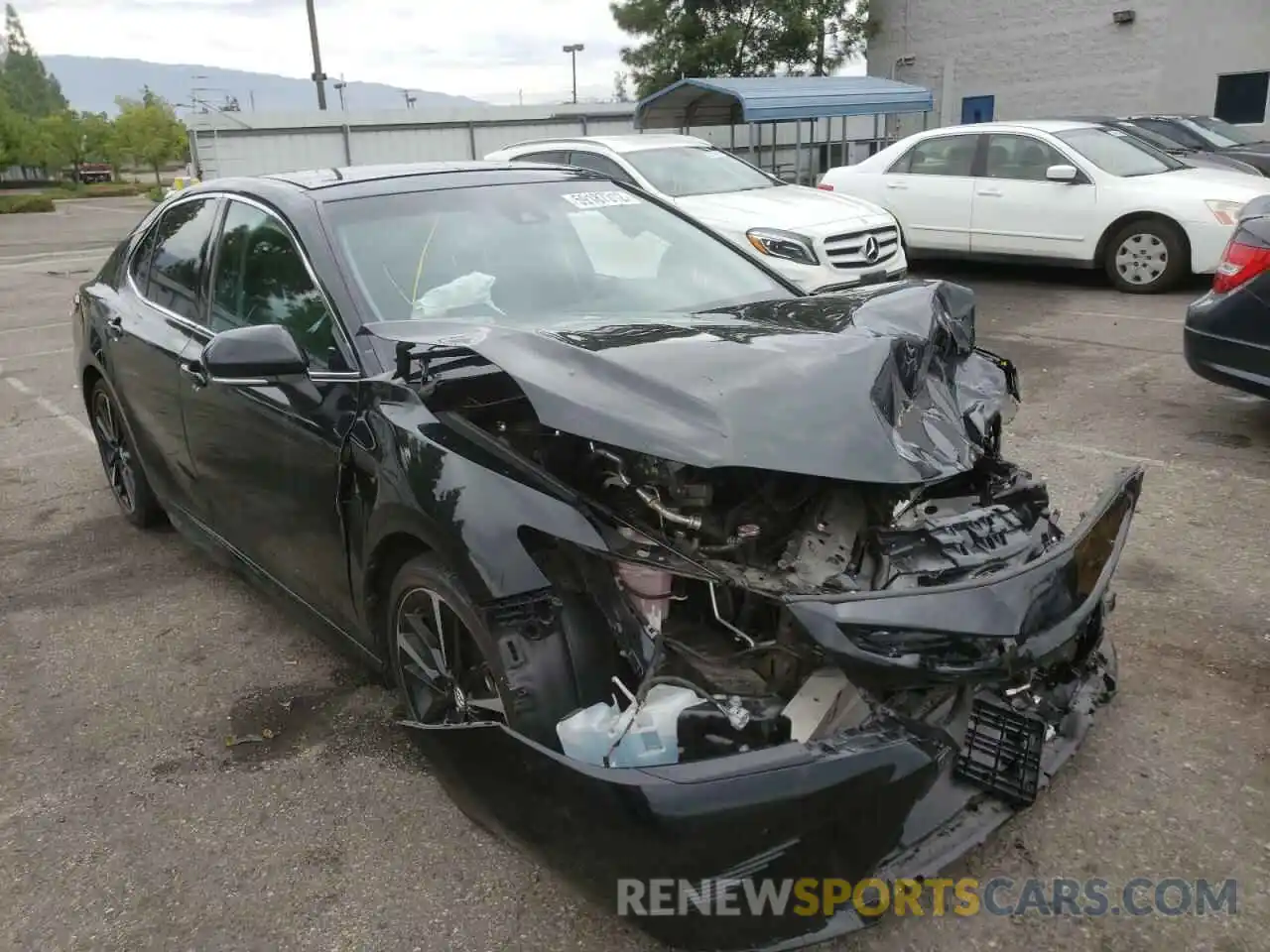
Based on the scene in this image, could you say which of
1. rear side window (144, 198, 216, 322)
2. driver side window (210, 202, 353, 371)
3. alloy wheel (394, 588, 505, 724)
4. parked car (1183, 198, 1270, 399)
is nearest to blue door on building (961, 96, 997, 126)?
parked car (1183, 198, 1270, 399)

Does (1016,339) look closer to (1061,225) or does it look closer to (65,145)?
(1061,225)

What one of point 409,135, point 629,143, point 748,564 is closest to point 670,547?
point 748,564

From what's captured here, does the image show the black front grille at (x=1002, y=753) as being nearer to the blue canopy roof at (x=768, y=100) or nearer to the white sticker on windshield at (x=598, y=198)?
the white sticker on windshield at (x=598, y=198)

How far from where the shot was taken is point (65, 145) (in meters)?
53.1

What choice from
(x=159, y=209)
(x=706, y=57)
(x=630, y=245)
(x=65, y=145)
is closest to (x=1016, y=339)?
(x=630, y=245)

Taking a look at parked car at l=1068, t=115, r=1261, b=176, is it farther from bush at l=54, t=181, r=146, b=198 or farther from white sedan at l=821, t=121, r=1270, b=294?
bush at l=54, t=181, r=146, b=198

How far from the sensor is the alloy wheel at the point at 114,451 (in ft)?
15.9

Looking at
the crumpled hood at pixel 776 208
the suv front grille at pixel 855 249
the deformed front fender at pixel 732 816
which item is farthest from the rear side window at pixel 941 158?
the deformed front fender at pixel 732 816

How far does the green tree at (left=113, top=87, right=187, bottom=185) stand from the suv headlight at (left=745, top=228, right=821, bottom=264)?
51663 millimetres

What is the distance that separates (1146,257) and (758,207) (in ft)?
12.7

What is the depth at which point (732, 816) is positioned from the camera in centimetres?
183

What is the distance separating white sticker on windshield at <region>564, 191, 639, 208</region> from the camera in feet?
12.2

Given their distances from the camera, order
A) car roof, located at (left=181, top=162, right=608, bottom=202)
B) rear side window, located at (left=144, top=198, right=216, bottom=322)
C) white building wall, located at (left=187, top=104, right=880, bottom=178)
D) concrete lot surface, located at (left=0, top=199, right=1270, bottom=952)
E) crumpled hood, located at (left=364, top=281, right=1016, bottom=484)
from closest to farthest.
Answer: crumpled hood, located at (left=364, top=281, right=1016, bottom=484)
concrete lot surface, located at (left=0, top=199, right=1270, bottom=952)
car roof, located at (left=181, top=162, right=608, bottom=202)
rear side window, located at (left=144, top=198, right=216, bottom=322)
white building wall, located at (left=187, top=104, right=880, bottom=178)

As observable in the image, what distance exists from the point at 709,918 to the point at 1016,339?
736 cm
